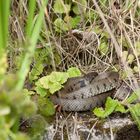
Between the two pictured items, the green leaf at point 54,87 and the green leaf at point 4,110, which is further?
the green leaf at point 54,87

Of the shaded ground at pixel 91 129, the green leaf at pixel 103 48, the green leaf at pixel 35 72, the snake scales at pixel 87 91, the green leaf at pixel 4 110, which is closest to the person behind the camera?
the green leaf at pixel 4 110

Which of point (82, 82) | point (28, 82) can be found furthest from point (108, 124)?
point (28, 82)

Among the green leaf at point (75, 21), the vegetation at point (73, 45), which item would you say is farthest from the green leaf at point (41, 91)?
the green leaf at point (75, 21)

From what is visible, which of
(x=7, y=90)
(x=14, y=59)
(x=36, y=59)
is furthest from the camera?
(x=36, y=59)

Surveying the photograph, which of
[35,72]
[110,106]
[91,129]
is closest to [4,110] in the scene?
[91,129]

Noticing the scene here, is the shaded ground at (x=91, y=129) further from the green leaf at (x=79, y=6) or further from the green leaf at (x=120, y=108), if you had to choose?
the green leaf at (x=79, y=6)

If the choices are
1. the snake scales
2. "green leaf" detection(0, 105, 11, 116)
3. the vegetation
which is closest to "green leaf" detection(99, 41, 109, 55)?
the vegetation

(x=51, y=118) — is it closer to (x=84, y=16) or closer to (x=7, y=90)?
(x=84, y=16)

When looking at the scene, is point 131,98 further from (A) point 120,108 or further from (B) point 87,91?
(B) point 87,91
